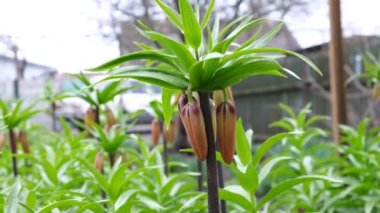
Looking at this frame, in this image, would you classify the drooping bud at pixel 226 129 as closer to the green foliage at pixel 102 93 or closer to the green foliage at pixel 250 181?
the green foliage at pixel 250 181

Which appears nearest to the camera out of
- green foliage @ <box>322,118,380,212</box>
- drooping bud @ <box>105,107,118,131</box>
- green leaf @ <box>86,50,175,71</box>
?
green leaf @ <box>86,50,175,71</box>

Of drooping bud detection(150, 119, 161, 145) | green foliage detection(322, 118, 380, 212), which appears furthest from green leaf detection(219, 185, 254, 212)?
drooping bud detection(150, 119, 161, 145)

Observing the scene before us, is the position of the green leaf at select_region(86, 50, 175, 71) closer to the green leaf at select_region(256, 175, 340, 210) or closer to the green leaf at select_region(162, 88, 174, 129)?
the green leaf at select_region(162, 88, 174, 129)

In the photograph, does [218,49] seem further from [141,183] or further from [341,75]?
[341,75]

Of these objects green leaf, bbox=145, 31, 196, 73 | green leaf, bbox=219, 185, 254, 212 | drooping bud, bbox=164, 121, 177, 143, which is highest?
A: green leaf, bbox=145, 31, 196, 73

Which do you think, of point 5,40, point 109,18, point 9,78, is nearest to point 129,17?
point 109,18

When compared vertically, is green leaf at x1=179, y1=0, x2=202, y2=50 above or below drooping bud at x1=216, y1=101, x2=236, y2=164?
above

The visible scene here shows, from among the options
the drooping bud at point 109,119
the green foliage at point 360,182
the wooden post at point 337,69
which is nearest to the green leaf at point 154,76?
the green foliage at point 360,182
